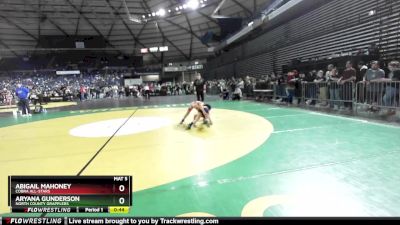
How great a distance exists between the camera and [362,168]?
3432 millimetres

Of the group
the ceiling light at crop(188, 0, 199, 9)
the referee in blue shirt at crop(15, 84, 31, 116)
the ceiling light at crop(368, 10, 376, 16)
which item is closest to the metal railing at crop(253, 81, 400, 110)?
the ceiling light at crop(368, 10, 376, 16)

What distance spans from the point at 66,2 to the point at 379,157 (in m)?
30.7

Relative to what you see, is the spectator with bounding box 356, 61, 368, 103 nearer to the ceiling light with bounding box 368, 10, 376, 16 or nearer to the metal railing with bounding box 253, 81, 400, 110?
the metal railing with bounding box 253, 81, 400, 110

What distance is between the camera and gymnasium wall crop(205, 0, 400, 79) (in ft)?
30.8

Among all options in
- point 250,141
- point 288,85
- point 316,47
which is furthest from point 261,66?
point 250,141

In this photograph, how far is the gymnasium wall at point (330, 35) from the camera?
938 cm

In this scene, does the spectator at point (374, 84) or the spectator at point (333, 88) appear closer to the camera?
the spectator at point (374, 84)

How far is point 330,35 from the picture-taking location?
492 inches

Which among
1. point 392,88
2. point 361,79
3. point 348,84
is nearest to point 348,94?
point 348,84

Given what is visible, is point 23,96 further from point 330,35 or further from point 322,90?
point 330,35

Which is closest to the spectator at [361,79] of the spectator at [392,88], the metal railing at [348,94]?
the metal railing at [348,94]

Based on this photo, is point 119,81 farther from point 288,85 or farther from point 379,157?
point 379,157
